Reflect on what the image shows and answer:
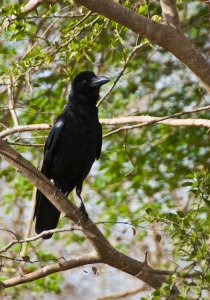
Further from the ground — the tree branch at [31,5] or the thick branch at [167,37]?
the tree branch at [31,5]

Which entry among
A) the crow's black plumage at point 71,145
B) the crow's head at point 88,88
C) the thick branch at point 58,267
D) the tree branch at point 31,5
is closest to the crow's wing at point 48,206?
the crow's black plumage at point 71,145

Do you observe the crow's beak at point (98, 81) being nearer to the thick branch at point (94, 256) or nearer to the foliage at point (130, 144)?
the foliage at point (130, 144)

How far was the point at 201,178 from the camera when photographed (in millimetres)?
3932

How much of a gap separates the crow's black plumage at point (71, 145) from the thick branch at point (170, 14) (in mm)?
1468

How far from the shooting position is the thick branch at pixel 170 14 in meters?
4.31

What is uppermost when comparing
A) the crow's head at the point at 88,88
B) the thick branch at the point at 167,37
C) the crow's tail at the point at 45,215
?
the crow's head at the point at 88,88

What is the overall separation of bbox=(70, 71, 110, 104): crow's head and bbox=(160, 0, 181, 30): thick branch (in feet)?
4.76

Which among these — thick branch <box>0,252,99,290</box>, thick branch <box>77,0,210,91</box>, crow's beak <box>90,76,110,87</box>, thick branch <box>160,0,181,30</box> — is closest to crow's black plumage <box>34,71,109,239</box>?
crow's beak <box>90,76,110,87</box>

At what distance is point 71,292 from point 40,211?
10.4ft

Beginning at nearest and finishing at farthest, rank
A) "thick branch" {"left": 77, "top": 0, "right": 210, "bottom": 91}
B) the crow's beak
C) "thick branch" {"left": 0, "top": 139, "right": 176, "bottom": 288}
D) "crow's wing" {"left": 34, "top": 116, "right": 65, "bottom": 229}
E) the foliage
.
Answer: "thick branch" {"left": 77, "top": 0, "right": 210, "bottom": 91} < "thick branch" {"left": 0, "top": 139, "right": 176, "bottom": 288} < "crow's wing" {"left": 34, "top": 116, "right": 65, "bottom": 229} < the crow's beak < the foliage

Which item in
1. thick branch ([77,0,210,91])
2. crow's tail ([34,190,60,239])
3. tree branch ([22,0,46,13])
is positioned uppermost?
tree branch ([22,0,46,13])

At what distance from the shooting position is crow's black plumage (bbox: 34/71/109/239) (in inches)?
223

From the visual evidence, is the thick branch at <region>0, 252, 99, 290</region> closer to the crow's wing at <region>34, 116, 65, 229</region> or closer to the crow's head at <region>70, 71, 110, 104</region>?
the crow's wing at <region>34, 116, 65, 229</region>

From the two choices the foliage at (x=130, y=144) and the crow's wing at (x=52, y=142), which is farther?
the foliage at (x=130, y=144)
